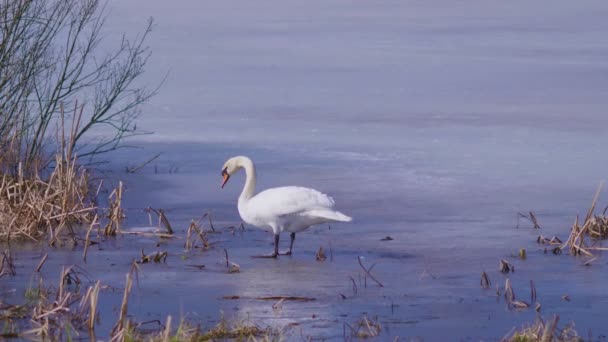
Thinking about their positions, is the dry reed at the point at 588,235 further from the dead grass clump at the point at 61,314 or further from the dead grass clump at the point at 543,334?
→ the dead grass clump at the point at 61,314

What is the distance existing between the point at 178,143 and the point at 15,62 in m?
4.15

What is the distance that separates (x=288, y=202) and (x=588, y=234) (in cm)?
228

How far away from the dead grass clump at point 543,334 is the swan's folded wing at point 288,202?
2672 mm

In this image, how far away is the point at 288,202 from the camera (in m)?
9.09

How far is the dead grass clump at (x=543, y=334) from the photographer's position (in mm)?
6094

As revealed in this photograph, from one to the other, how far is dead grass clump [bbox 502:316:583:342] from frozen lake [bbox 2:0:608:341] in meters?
0.16

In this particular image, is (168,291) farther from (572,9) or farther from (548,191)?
(572,9)

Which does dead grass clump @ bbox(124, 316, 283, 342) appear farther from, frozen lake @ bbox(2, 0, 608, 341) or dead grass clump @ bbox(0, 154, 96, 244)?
dead grass clump @ bbox(0, 154, 96, 244)

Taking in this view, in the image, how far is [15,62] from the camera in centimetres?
1152

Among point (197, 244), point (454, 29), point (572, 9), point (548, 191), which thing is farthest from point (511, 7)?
point (197, 244)

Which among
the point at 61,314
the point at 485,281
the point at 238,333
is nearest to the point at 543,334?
the point at 238,333

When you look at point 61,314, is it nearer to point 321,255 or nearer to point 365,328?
point 365,328

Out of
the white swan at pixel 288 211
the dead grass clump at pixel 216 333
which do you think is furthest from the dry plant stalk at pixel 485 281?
the dead grass clump at pixel 216 333

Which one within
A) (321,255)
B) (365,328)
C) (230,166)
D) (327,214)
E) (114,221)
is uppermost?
(230,166)
